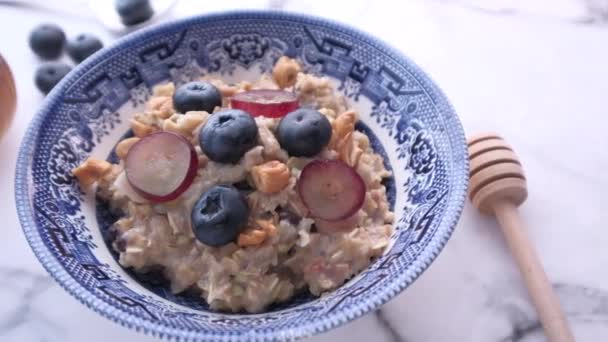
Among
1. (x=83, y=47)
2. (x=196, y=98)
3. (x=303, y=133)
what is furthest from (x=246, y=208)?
(x=83, y=47)

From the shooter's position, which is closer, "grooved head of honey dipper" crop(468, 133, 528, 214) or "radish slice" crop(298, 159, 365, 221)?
"radish slice" crop(298, 159, 365, 221)

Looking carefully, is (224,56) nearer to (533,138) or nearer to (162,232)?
(162,232)

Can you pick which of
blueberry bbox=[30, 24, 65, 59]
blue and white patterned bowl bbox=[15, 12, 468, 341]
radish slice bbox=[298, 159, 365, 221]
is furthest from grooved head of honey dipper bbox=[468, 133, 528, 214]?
blueberry bbox=[30, 24, 65, 59]

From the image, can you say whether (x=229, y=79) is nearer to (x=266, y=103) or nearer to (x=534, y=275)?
(x=266, y=103)

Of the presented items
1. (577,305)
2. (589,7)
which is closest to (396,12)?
(589,7)

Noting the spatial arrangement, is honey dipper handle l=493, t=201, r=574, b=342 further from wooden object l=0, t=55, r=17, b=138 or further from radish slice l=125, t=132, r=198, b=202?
wooden object l=0, t=55, r=17, b=138

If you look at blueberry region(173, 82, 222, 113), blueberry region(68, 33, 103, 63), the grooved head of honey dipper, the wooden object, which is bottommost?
the wooden object
